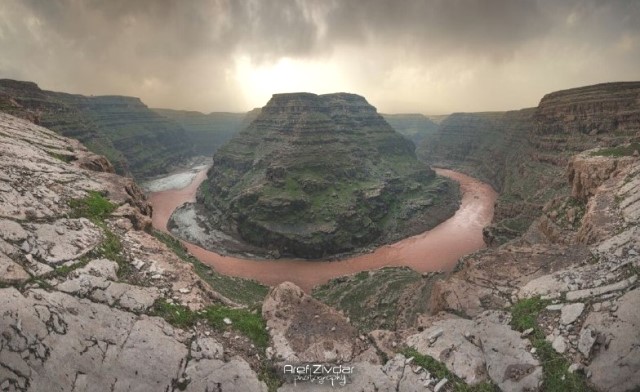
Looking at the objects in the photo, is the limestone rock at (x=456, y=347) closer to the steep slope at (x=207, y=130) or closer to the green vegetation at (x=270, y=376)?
the green vegetation at (x=270, y=376)

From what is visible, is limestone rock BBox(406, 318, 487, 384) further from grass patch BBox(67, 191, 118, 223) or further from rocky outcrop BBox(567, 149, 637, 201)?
rocky outcrop BBox(567, 149, 637, 201)

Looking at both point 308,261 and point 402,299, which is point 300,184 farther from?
point 402,299

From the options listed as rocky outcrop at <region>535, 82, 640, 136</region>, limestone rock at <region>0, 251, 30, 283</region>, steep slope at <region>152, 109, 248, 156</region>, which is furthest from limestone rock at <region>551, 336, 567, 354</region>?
→ steep slope at <region>152, 109, 248, 156</region>

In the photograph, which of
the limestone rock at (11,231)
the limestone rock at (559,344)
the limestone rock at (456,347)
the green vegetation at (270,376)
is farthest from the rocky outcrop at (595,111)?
the limestone rock at (11,231)

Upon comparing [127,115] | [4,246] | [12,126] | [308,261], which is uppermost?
[127,115]

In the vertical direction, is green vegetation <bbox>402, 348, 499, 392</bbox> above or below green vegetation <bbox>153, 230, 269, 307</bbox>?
above

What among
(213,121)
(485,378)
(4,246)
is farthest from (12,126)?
(213,121)
